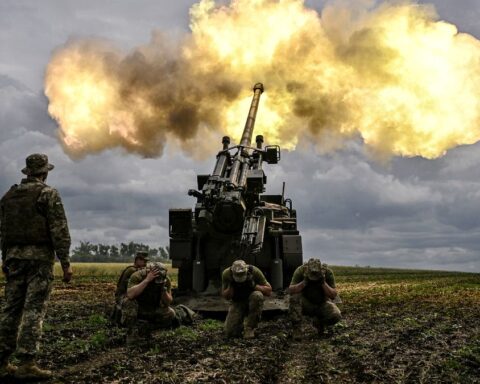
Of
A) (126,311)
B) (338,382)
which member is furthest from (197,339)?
(338,382)

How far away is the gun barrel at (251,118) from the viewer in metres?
17.2

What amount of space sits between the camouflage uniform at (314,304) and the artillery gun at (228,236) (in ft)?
10.0

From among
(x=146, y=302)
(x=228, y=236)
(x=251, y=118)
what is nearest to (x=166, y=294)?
(x=146, y=302)

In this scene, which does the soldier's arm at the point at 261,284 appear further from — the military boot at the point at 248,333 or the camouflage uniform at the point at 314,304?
the military boot at the point at 248,333

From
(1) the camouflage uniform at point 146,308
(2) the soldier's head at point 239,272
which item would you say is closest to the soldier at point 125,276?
(1) the camouflage uniform at point 146,308

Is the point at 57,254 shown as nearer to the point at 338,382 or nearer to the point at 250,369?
the point at 250,369

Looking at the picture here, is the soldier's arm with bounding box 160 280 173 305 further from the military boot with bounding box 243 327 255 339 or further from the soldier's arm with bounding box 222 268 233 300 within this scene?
the military boot with bounding box 243 327 255 339

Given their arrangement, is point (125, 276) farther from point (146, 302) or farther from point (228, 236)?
point (228, 236)

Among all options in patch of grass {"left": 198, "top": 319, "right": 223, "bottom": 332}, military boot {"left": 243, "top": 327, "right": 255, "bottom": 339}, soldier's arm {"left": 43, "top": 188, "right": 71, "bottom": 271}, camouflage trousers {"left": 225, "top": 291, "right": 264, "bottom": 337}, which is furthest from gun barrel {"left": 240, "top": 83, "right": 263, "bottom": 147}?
soldier's arm {"left": 43, "top": 188, "right": 71, "bottom": 271}

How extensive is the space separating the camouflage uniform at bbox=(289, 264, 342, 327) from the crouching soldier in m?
2.28

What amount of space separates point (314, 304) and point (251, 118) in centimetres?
986

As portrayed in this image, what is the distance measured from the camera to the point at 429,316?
1288 centimetres

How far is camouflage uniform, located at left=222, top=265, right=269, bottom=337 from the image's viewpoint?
959 centimetres

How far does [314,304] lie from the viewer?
1011 cm
